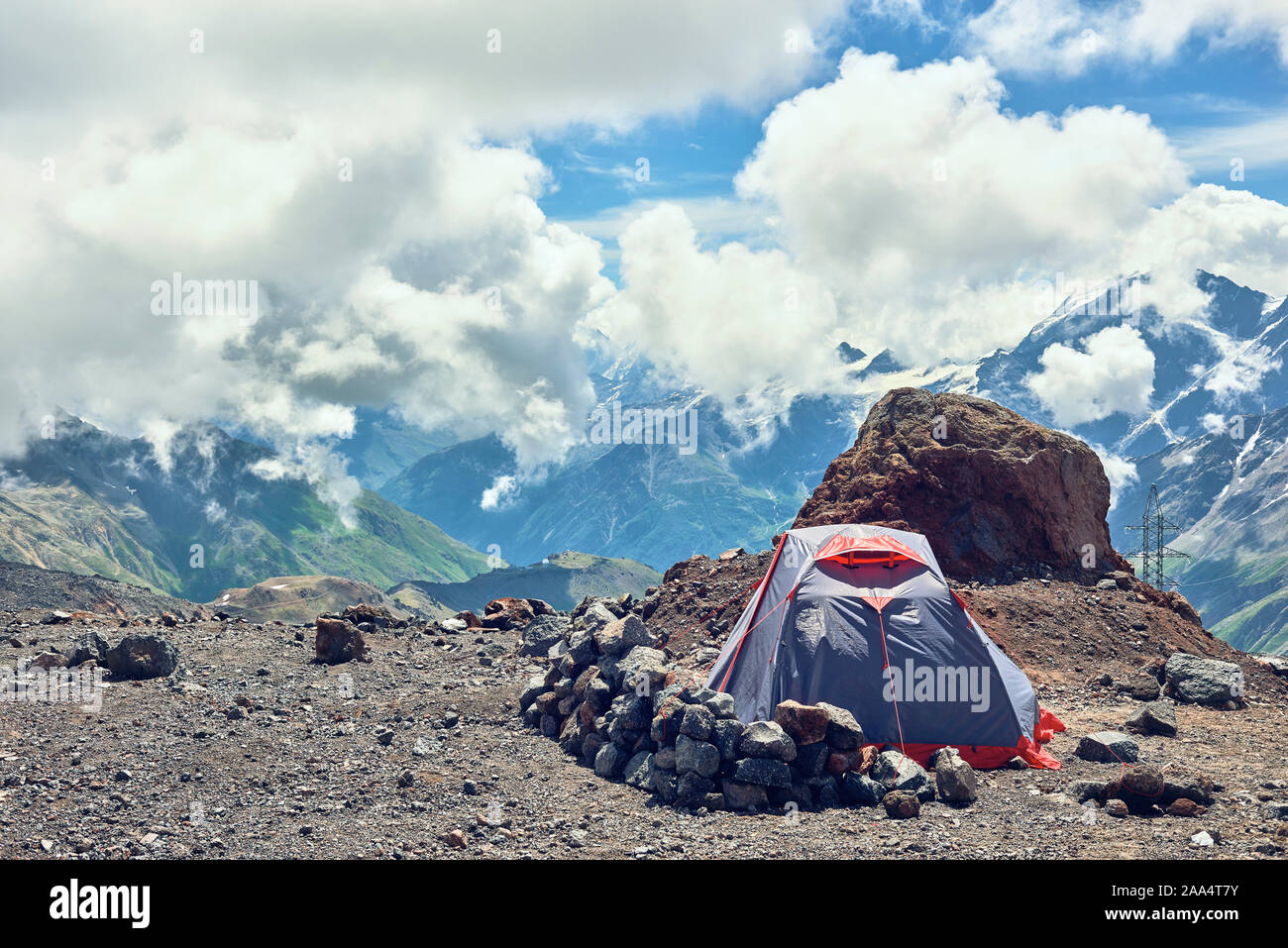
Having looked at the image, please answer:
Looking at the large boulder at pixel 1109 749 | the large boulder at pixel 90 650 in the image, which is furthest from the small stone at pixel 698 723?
the large boulder at pixel 90 650

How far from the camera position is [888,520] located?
3447cm

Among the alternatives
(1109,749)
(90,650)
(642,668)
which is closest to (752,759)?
(642,668)

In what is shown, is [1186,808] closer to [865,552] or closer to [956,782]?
[956,782]

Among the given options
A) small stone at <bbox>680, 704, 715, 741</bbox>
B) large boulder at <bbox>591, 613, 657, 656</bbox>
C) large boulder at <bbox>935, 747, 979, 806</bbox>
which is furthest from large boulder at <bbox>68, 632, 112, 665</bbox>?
large boulder at <bbox>935, 747, 979, 806</bbox>

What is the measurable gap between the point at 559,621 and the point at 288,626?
11404 millimetres

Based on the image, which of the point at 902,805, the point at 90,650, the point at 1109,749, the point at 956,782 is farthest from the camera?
the point at 90,650

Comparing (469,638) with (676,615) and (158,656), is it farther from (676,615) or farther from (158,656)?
(158,656)

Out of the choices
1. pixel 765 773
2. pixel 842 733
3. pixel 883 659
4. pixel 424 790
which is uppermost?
pixel 883 659

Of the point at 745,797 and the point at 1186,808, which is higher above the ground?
the point at 1186,808

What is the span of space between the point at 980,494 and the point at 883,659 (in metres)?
16.6

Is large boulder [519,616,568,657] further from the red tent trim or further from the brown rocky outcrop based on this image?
the red tent trim

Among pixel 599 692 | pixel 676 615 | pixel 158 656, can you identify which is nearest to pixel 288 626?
pixel 158 656

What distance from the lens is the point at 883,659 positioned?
2059 centimetres

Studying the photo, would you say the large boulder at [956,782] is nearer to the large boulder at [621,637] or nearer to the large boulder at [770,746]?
the large boulder at [770,746]
